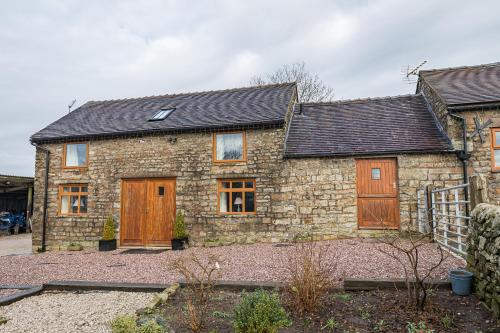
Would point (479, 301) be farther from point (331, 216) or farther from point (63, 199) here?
point (63, 199)

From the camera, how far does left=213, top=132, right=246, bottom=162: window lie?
11445 millimetres

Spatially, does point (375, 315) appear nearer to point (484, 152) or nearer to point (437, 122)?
point (484, 152)

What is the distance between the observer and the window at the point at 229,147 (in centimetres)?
1145

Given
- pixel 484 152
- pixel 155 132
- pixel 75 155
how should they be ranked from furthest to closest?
pixel 75 155
pixel 155 132
pixel 484 152

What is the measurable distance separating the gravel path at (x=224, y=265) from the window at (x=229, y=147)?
3.05m

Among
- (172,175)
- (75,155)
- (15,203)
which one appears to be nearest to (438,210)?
(172,175)

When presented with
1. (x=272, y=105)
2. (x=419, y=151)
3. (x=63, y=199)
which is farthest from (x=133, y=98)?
(x=419, y=151)

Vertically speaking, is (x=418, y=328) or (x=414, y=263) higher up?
(x=414, y=263)

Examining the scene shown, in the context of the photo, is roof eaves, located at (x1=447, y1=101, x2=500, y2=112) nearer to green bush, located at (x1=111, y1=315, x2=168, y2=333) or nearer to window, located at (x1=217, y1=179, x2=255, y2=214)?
window, located at (x1=217, y1=179, x2=255, y2=214)

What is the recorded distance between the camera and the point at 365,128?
38.2 feet

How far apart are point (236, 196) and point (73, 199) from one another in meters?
6.50

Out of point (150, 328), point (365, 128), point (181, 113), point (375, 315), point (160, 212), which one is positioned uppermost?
point (181, 113)

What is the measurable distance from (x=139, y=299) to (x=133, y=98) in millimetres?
13072

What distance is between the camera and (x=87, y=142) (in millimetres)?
12734
